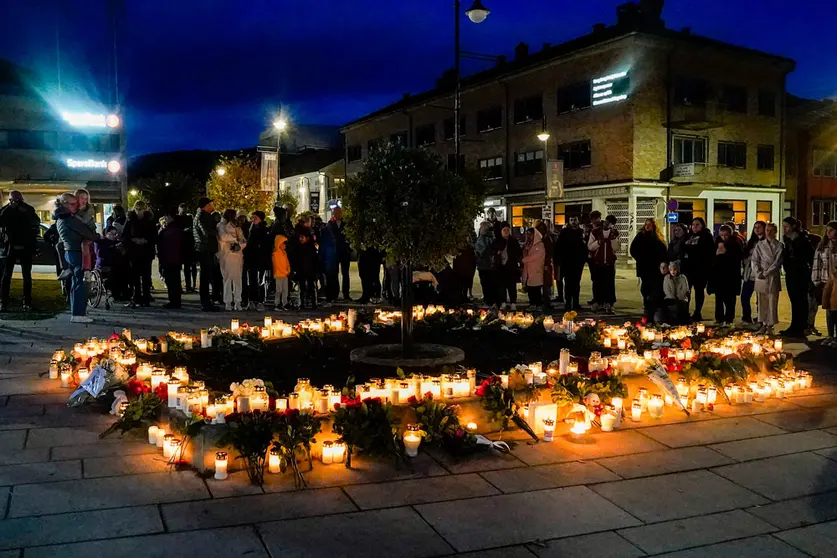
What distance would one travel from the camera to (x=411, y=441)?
5.10 m

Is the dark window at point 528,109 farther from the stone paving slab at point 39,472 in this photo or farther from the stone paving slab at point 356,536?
the stone paving slab at point 356,536

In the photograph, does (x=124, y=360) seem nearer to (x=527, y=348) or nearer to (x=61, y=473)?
(x=61, y=473)

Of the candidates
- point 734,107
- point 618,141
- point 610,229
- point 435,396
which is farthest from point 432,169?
point 734,107

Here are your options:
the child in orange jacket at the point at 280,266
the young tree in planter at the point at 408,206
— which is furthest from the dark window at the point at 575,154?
the young tree in planter at the point at 408,206

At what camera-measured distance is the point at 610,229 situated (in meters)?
13.8

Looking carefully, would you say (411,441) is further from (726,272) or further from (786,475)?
(726,272)

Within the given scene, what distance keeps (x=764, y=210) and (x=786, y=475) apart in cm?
3874

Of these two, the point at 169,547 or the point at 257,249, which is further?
the point at 257,249

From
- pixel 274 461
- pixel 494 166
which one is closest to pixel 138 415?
pixel 274 461

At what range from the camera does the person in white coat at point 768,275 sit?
1079 centimetres

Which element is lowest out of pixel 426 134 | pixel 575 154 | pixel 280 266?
pixel 280 266

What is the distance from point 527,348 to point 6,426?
5.30 meters

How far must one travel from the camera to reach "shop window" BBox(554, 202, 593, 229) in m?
37.0

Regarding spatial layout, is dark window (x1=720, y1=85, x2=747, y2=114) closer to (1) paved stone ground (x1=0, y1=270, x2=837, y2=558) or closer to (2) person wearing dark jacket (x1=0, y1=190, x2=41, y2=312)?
(2) person wearing dark jacket (x1=0, y1=190, x2=41, y2=312)
